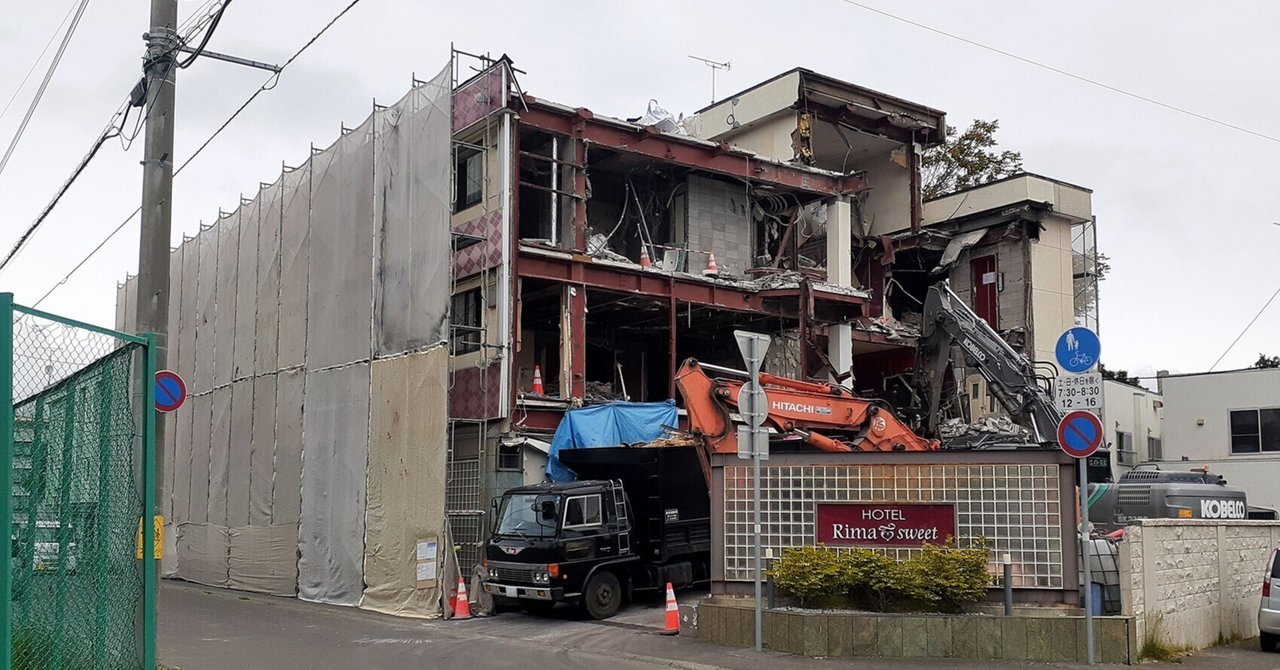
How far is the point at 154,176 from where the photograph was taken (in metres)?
12.4

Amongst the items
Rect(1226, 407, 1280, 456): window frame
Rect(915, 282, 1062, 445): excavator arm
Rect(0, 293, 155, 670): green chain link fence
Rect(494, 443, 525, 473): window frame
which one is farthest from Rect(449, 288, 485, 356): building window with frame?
Rect(1226, 407, 1280, 456): window frame

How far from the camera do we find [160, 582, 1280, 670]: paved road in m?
15.1

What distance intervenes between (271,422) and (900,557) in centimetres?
1865

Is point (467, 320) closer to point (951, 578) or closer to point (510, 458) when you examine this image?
point (510, 458)

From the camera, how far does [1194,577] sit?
54.2 feet

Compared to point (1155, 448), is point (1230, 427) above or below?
above

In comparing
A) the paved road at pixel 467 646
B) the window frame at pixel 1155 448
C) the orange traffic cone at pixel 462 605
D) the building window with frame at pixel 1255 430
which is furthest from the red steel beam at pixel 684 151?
the window frame at pixel 1155 448

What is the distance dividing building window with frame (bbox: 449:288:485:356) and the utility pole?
13160 millimetres

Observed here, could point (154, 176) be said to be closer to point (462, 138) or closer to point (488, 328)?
point (488, 328)

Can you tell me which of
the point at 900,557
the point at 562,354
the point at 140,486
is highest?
the point at 562,354

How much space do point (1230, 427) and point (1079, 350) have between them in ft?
83.2

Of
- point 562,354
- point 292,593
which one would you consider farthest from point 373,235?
point 292,593

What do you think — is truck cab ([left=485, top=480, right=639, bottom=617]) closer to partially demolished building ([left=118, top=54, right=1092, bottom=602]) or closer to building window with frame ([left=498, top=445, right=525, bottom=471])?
partially demolished building ([left=118, top=54, right=1092, bottom=602])

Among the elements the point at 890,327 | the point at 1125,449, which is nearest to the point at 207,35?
the point at 890,327
